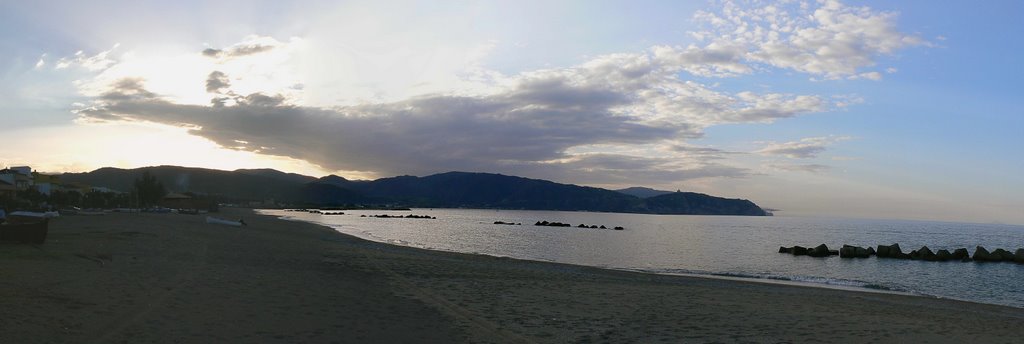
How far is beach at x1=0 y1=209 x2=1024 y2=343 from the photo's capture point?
9703 millimetres

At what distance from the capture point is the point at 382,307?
1315 centimetres

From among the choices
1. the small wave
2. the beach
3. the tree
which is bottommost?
the small wave

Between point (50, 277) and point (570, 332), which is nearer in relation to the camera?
point (570, 332)

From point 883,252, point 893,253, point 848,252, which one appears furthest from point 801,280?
point 883,252

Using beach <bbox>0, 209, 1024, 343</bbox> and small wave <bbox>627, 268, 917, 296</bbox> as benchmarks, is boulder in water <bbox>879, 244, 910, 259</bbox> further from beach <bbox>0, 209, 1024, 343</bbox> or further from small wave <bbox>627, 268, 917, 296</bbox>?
beach <bbox>0, 209, 1024, 343</bbox>

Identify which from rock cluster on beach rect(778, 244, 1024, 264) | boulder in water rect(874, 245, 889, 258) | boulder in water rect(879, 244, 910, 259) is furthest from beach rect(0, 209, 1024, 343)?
boulder in water rect(874, 245, 889, 258)

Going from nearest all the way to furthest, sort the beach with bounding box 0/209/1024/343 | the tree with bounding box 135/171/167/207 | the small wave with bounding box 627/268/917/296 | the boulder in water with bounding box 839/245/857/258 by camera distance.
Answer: the beach with bounding box 0/209/1024/343 → the small wave with bounding box 627/268/917/296 → the boulder in water with bounding box 839/245/857/258 → the tree with bounding box 135/171/167/207

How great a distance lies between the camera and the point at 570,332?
11.7 metres

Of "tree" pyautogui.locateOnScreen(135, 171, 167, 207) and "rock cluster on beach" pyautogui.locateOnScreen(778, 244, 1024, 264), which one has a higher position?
"tree" pyautogui.locateOnScreen(135, 171, 167, 207)

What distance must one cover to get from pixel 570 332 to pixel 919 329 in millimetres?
8873

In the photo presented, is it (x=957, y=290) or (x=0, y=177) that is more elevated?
(x=0, y=177)

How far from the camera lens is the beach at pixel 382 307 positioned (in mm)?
9703

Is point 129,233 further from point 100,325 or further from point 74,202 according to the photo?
point 74,202

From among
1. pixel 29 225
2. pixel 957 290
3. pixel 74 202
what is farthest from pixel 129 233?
pixel 74 202
